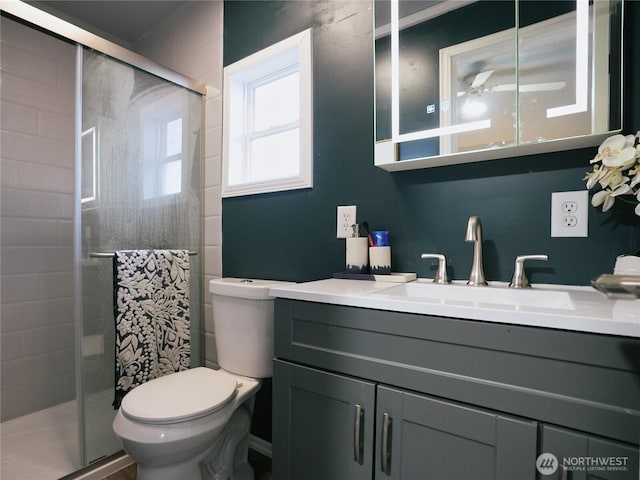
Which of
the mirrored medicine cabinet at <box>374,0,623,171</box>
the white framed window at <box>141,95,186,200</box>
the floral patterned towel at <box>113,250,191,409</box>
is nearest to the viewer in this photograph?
the mirrored medicine cabinet at <box>374,0,623,171</box>

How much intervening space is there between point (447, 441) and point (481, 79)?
1.11m

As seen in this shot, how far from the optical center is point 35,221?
2.03 meters

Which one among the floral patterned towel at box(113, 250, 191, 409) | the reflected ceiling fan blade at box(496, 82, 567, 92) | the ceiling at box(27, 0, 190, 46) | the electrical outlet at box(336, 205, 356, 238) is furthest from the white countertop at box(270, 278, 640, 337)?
the ceiling at box(27, 0, 190, 46)

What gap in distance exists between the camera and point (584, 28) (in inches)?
39.4

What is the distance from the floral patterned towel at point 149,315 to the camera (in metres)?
1.49

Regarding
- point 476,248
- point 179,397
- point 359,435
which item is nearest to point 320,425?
point 359,435

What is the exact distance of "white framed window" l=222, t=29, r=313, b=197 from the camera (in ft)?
5.86

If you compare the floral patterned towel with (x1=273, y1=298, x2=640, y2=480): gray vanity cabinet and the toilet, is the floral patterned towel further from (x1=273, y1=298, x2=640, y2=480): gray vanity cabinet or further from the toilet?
(x1=273, y1=298, x2=640, y2=480): gray vanity cabinet

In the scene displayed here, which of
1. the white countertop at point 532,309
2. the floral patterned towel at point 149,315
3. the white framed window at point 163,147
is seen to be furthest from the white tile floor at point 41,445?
the white countertop at point 532,309

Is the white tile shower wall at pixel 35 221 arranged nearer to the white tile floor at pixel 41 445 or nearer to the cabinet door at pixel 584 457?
the white tile floor at pixel 41 445

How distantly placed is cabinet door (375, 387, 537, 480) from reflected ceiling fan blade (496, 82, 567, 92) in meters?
0.94

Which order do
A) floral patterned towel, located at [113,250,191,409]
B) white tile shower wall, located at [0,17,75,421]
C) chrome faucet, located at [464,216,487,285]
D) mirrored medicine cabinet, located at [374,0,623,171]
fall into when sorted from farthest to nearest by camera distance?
white tile shower wall, located at [0,17,75,421]
floral patterned towel, located at [113,250,191,409]
chrome faucet, located at [464,216,487,285]
mirrored medicine cabinet, located at [374,0,623,171]

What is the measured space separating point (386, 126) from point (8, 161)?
2109mm

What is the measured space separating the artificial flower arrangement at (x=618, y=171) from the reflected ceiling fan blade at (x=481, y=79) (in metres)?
0.42
